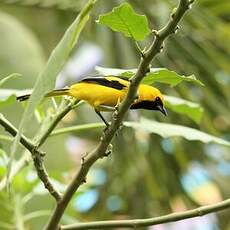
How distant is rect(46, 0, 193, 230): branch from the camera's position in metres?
0.41

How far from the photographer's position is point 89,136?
180 centimetres

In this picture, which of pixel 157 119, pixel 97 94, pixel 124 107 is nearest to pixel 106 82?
pixel 97 94

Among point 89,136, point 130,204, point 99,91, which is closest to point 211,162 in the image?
point 130,204

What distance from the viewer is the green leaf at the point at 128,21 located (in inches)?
19.3

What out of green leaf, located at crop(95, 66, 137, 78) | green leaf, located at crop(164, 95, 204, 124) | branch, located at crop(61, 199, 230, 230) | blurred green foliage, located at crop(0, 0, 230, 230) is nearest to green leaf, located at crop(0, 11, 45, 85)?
blurred green foliage, located at crop(0, 0, 230, 230)

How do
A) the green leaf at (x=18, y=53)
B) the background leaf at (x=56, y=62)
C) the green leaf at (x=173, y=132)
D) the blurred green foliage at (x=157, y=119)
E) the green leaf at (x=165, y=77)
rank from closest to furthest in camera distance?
the background leaf at (x=56, y=62) → the green leaf at (x=165, y=77) → the green leaf at (x=173, y=132) → the green leaf at (x=18, y=53) → the blurred green foliage at (x=157, y=119)

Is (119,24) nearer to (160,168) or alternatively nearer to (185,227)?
(160,168)

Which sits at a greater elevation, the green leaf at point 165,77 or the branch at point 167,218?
the green leaf at point 165,77

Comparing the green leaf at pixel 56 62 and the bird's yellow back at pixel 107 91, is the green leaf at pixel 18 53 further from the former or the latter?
the green leaf at pixel 56 62

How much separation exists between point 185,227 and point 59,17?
534 millimetres

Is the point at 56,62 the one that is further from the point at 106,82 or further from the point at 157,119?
the point at 157,119

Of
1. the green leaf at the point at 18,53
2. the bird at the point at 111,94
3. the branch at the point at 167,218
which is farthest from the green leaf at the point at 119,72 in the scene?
the green leaf at the point at 18,53

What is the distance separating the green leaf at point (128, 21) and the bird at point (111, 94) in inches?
2.1

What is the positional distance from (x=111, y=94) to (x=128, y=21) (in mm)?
74
